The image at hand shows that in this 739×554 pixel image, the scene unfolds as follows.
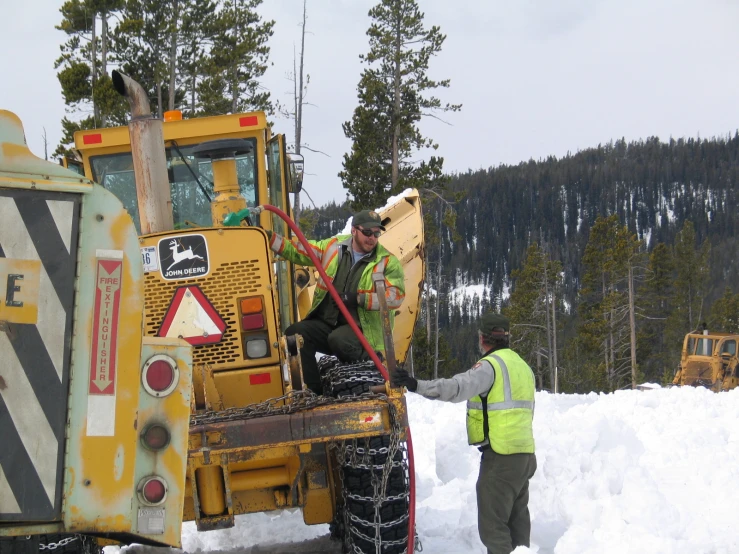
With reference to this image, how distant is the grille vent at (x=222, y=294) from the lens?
203 inches

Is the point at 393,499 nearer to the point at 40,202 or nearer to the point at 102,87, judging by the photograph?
the point at 40,202

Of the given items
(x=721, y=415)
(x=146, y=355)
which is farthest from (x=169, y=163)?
(x=721, y=415)

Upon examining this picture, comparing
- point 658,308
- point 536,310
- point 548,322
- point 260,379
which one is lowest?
point 658,308

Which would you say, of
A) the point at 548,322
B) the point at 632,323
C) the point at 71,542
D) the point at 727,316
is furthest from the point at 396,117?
the point at 727,316

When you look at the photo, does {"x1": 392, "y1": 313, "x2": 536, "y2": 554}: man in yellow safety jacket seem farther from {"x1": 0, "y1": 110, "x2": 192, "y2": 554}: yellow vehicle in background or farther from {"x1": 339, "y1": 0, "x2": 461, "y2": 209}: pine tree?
{"x1": 339, "y1": 0, "x2": 461, "y2": 209}: pine tree

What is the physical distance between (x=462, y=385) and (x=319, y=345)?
0.93 m

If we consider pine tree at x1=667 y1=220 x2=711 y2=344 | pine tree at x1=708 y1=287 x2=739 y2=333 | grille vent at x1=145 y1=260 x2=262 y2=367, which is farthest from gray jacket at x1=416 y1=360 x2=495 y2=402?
pine tree at x1=667 y1=220 x2=711 y2=344

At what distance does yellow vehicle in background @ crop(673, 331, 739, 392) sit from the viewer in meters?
28.9

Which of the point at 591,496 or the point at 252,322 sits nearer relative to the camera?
the point at 252,322

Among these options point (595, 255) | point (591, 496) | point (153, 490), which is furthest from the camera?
point (595, 255)

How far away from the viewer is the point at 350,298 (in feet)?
18.5

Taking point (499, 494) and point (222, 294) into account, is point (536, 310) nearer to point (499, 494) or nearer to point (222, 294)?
point (499, 494)

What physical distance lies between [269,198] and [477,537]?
2908mm

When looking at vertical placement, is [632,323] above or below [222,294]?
below
